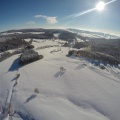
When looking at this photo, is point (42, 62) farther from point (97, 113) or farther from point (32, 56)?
point (97, 113)

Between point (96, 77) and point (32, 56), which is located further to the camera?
point (32, 56)

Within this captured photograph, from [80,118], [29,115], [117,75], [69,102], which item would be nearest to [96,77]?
[117,75]

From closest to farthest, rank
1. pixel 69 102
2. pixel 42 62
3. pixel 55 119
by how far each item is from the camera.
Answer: pixel 55 119 < pixel 69 102 < pixel 42 62

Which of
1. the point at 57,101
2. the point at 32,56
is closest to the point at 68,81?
the point at 57,101

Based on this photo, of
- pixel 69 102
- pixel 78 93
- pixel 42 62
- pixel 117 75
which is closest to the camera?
pixel 69 102

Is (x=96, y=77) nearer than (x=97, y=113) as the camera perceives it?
No

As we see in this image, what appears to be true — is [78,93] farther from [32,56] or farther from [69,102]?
[32,56]
